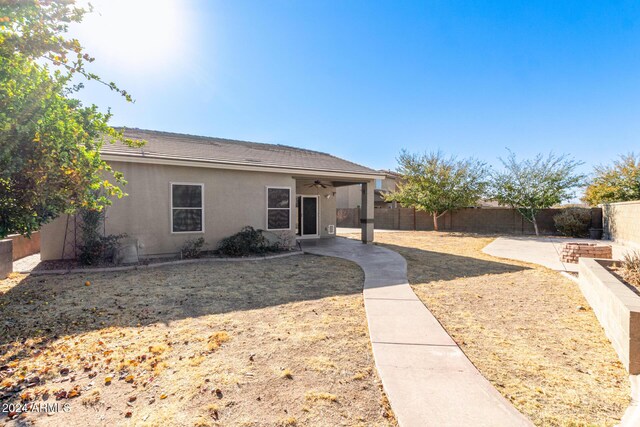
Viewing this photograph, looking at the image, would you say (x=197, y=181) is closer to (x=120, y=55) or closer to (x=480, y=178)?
(x=120, y=55)

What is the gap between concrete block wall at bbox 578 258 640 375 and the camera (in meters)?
2.82

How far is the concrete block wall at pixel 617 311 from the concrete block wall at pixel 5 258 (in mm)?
10470

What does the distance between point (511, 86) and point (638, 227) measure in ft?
25.3

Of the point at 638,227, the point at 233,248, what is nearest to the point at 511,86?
the point at 638,227

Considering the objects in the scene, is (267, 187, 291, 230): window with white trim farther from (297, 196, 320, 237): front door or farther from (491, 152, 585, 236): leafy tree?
(491, 152, 585, 236): leafy tree

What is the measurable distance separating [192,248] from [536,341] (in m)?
8.41

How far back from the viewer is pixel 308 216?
47.3ft

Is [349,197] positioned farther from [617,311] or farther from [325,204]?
Answer: [617,311]

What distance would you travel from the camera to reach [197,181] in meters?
9.27

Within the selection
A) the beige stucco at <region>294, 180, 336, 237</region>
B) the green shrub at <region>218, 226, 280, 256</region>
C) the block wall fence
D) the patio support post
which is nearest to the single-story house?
the green shrub at <region>218, 226, 280, 256</region>

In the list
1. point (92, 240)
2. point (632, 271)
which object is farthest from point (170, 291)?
point (632, 271)

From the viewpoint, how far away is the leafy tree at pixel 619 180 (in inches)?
674

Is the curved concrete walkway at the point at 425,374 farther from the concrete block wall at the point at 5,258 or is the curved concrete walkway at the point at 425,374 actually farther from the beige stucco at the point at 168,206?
the concrete block wall at the point at 5,258

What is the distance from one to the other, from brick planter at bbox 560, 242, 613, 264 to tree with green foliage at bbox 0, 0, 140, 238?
11671mm
